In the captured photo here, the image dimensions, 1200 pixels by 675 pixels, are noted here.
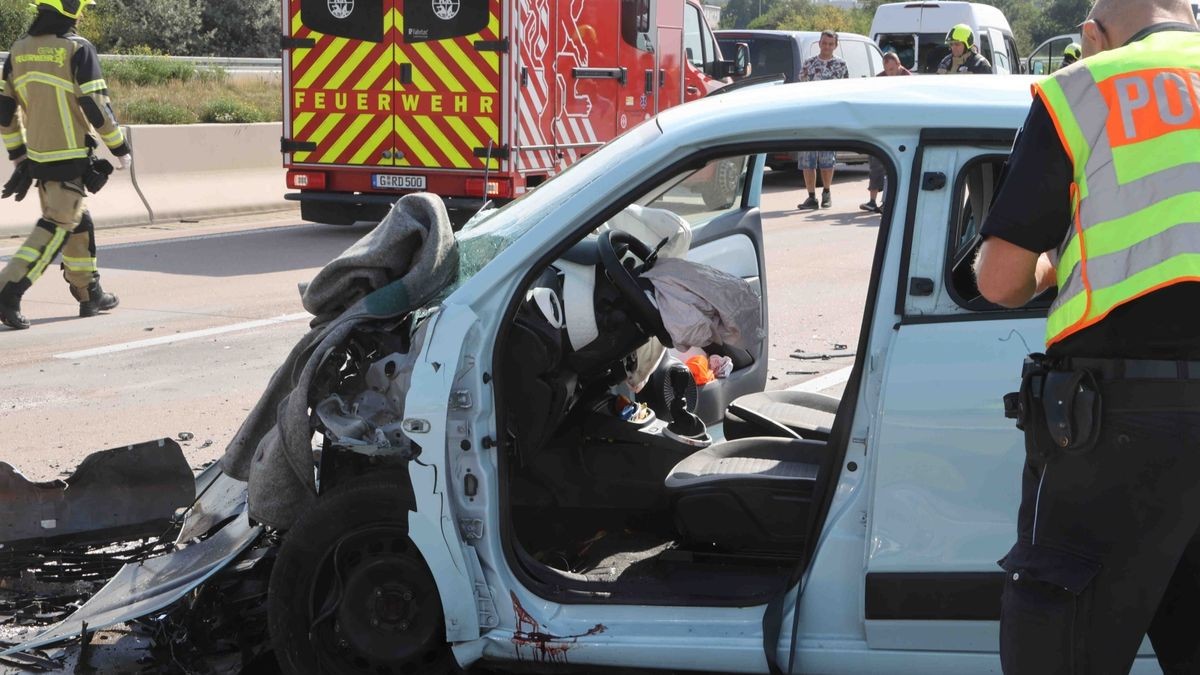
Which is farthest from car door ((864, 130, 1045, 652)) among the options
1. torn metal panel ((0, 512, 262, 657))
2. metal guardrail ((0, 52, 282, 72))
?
metal guardrail ((0, 52, 282, 72))

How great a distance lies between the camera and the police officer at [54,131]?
8.48 meters

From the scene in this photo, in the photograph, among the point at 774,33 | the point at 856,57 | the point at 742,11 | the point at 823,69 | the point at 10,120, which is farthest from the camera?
the point at 742,11

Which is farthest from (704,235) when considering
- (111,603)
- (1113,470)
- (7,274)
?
(7,274)

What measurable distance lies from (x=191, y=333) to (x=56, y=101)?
1.69 m

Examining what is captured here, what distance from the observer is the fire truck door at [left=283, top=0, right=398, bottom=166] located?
11.9 metres

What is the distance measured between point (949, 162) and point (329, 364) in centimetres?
150

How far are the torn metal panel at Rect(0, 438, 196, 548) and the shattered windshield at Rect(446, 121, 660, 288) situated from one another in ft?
3.72

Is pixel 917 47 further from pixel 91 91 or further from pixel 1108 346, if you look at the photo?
pixel 1108 346

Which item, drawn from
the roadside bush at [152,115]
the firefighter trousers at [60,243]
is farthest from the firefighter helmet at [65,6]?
the roadside bush at [152,115]

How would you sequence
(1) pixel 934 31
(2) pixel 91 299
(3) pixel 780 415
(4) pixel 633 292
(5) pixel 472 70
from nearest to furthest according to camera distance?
(4) pixel 633 292
(3) pixel 780 415
(2) pixel 91 299
(5) pixel 472 70
(1) pixel 934 31

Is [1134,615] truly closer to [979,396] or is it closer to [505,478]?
[979,396]

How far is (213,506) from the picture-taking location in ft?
12.9

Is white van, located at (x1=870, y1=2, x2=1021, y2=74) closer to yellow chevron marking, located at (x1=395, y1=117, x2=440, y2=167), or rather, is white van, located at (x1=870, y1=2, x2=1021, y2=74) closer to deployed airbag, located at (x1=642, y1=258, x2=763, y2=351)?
yellow chevron marking, located at (x1=395, y1=117, x2=440, y2=167)

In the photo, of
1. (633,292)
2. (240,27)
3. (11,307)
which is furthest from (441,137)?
(240,27)
